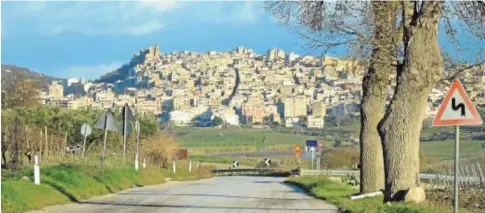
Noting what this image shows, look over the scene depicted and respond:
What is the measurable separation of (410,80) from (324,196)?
37.4 ft

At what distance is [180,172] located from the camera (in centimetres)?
6250

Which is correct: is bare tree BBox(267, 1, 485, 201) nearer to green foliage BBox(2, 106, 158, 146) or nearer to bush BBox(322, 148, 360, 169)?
green foliage BBox(2, 106, 158, 146)

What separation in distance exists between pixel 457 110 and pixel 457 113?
6cm

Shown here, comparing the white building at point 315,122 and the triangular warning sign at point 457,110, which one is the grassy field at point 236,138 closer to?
the white building at point 315,122

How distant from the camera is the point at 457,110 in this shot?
15070 millimetres

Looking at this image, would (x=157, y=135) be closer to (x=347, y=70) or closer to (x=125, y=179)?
(x=125, y=179)

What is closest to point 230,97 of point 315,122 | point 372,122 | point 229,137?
point 229,137

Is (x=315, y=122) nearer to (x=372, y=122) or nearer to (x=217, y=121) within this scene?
(x=217, y=121)

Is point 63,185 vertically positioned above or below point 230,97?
below

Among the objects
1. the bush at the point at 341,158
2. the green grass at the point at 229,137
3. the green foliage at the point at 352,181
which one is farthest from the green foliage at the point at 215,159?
the green foliage at the point at 352,181

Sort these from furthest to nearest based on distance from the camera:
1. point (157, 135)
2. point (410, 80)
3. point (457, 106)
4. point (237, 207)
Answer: point (157, 135)
point (237, 207)
point (410, 80)
point (457, 106)

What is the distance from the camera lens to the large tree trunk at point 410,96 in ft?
64.6

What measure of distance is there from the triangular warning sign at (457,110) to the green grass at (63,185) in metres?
10.0

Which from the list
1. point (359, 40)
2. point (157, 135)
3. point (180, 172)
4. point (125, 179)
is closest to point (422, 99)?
point (359, 40)
